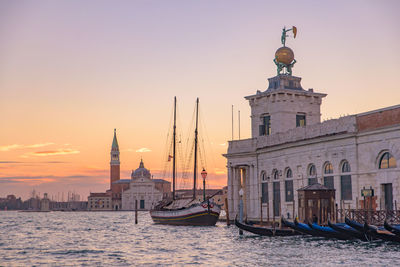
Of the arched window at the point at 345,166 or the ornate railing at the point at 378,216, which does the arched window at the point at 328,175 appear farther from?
the ornate railing at the point at 378,216

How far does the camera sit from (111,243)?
41.0m

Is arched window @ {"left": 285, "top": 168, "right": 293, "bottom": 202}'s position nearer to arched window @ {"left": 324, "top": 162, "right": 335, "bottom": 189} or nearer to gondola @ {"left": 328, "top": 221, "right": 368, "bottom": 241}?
arched window @ {"left": 324, "top": 162, "right": 335, "bottom": 189}

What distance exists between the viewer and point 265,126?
178 feet

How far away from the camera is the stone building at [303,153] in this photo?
3678cm

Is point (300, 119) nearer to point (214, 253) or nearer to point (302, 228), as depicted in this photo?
point (302, 228)

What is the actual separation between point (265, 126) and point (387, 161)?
18675 mm

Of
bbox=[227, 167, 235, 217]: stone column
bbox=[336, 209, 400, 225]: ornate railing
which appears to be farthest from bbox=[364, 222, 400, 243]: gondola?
bbox=[227, 167, 235, 217]: stone column

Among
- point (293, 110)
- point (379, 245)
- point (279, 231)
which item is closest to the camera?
point (379, 245)

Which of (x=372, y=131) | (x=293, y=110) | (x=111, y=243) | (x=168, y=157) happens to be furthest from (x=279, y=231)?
(x=168, y=157)

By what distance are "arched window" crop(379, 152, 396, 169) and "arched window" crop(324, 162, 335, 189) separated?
495cm

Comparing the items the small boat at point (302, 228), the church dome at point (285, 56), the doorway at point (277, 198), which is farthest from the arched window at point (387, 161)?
the church dome at point (285, 56)

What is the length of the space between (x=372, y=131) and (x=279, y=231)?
28.6 feet

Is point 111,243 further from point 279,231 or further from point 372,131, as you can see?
point 372,131

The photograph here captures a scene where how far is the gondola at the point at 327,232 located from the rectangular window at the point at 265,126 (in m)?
20.0
